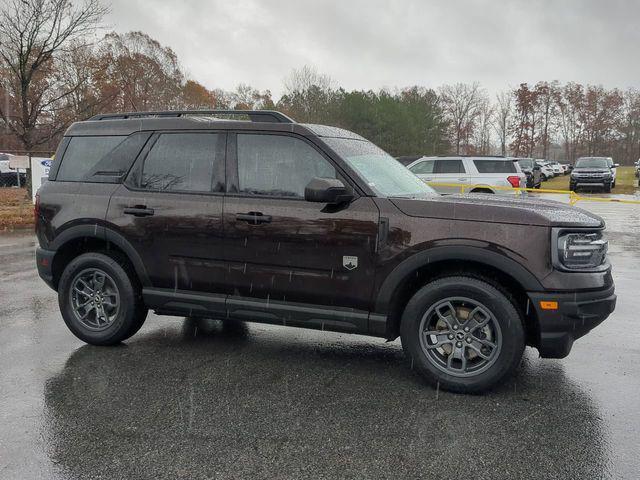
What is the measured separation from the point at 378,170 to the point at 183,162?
168 centimetres

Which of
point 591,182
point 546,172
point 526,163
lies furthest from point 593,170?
point 546,172

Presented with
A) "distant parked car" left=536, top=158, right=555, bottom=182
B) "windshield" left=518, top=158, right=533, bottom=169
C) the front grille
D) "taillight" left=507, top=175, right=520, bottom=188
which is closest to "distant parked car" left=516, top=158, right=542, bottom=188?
"windshield" left=518, top=158, right=533, bottom=169

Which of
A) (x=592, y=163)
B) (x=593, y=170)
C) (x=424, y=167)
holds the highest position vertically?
(x=592, y=163)

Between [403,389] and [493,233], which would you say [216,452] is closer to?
[403,389]

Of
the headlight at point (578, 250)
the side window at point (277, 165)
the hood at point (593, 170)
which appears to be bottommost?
the headlight at point (578, 250)

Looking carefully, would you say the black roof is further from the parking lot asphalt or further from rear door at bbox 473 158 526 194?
rear door at bbox 473 158 526 194

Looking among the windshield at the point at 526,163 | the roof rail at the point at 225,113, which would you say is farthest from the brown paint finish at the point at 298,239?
the windshield at the point at 526,163

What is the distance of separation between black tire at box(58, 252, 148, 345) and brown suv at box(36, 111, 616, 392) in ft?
0.04

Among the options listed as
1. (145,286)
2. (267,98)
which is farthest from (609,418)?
(267,98)

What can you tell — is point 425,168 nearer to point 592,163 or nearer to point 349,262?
point 349,262

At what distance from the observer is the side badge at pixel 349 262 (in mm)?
3865

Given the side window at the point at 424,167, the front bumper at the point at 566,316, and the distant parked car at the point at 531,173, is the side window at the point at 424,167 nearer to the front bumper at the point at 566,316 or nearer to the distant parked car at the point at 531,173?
the front bumper at the point at 566,316

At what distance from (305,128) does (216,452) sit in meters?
2.49

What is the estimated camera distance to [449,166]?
56.5 feet
